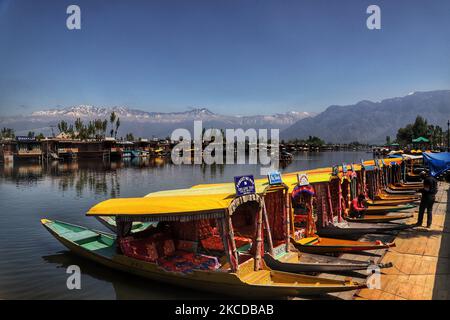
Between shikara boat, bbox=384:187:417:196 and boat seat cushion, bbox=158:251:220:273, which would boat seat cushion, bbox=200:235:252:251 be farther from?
shikara boat, bbox=384:187:417:196

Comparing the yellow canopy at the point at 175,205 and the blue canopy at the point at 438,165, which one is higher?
the blue canopy at the point at 438,165

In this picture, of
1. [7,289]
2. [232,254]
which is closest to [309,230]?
[232,254]

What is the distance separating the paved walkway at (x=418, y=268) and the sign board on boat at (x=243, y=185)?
3.80m

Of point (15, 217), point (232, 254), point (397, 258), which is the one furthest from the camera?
point (15, 217)

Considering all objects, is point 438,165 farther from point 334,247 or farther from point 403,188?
point 334,247

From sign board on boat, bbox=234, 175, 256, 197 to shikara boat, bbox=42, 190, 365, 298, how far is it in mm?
260

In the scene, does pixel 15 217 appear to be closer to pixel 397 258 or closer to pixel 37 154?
pixel 397 258

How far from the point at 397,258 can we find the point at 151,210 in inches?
318

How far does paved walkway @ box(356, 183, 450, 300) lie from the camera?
27.9ft

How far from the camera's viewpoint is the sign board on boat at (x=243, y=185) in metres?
9.24

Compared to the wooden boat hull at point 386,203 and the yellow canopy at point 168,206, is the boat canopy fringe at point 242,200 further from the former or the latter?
the wooden boat hull at point 386,203

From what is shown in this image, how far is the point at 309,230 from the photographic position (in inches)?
496

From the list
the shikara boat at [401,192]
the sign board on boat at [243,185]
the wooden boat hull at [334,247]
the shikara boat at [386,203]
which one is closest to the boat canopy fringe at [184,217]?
the sign board on boat at [243,185]

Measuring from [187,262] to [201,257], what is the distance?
1.51 ft
